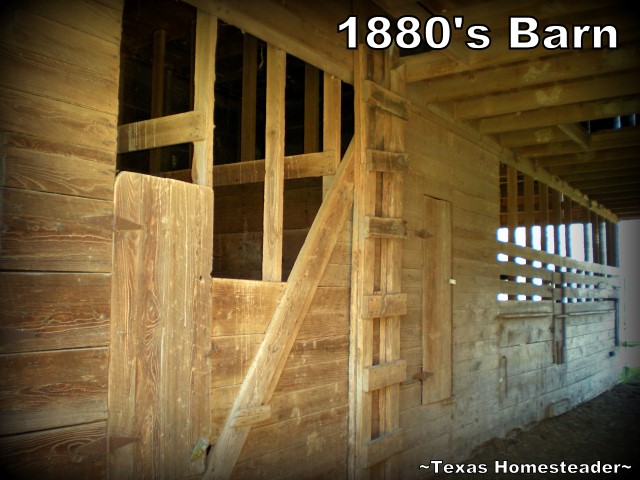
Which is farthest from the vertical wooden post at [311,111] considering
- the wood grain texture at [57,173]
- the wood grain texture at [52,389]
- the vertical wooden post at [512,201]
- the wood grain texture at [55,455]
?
the vertical wooden post at [512,201]

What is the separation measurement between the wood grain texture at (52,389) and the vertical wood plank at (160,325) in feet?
0.25

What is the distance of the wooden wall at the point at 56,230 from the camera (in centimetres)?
223

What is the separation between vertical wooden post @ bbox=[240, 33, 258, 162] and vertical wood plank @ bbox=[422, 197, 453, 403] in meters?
1.59

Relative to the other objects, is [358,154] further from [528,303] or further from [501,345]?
[528,303]

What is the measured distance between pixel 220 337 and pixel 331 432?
4.29 feet

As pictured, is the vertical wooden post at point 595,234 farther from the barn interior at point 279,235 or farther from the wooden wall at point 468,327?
the wooden wall at point 468,327

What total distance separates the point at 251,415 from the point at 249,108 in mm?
2699

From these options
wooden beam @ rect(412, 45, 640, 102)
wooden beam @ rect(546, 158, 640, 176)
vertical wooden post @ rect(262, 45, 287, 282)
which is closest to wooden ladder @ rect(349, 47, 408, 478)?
wooden beam @ rect(412, 45, 640, 102)

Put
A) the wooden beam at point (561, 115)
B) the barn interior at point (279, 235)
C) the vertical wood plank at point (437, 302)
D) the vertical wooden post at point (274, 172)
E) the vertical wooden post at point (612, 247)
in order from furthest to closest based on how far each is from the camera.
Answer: the vertical wooden post at point (612, 247)
the wooden beam at point (561, 115)
the vertical wood plank at point (437, 302)
the vertical wooden post at point (274, 172)
the barn interior at point (279, 235)

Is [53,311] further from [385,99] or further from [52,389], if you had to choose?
[385,99]

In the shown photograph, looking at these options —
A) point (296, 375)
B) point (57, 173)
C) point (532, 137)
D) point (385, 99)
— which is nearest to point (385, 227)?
point (385, 99)

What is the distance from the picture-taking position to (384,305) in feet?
14.6

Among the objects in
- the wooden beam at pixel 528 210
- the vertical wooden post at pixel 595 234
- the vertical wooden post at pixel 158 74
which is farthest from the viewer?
the vertical wooden post at pixel 595 234

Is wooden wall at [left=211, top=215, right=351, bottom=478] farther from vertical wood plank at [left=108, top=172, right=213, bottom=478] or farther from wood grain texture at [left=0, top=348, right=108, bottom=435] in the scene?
wood grain texture at [left=0, top=348, right=108, bottom=435]
